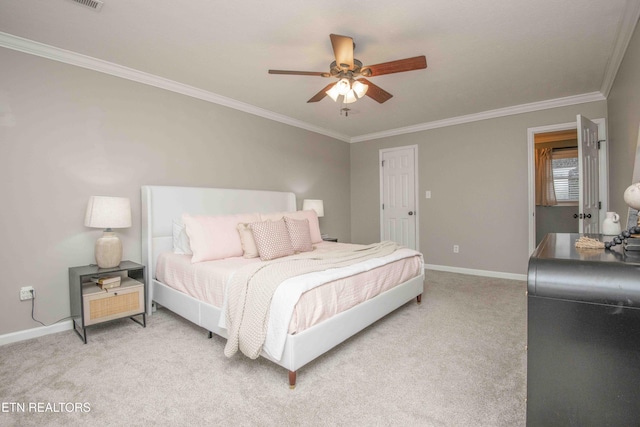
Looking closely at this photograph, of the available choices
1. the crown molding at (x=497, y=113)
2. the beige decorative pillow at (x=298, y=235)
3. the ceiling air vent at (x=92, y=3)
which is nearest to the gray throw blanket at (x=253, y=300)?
the beige decorative pillow at (x=298, y=235)

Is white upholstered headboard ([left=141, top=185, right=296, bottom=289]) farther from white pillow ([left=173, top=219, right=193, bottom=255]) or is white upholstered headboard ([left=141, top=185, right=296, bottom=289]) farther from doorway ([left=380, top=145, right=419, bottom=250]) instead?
doorway ([left=380, top=145, right=419, bottom=250])

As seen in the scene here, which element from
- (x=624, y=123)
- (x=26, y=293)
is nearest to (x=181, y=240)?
(x=26, y=293)

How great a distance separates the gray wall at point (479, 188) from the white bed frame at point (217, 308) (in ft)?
6.17

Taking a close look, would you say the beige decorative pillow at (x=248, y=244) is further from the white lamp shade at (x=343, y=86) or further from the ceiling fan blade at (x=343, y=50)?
the ceiling fan blade at (x=343, y=50)

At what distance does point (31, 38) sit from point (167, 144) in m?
1.29

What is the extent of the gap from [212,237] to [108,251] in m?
0.85

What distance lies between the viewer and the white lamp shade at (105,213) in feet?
8.50

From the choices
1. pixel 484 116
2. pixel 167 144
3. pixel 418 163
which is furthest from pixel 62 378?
pixel 484 116

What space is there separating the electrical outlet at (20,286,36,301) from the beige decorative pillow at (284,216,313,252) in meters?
2.21

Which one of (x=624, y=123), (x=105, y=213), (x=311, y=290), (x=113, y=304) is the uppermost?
(x=624, y=123)

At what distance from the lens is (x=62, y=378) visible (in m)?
1.94

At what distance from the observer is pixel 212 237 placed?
2.93 metres

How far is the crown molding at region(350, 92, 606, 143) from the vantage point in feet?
12.5

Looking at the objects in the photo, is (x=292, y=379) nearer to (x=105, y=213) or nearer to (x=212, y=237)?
(x=212, y=237)
